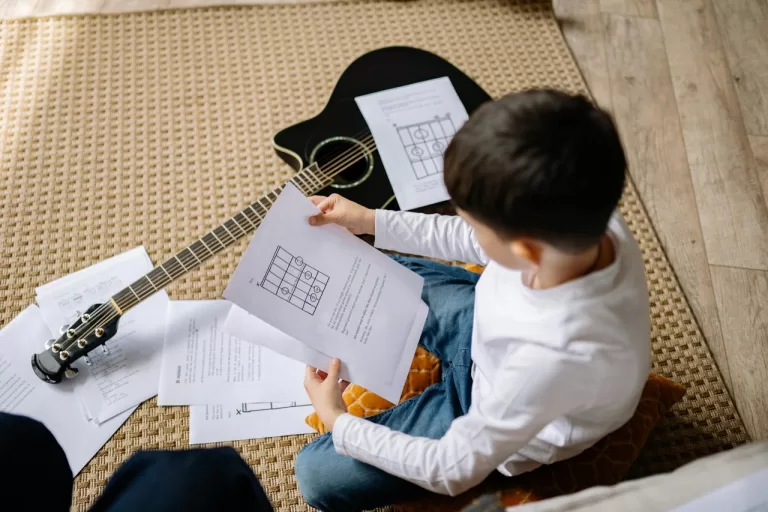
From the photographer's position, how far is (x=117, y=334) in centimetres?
103

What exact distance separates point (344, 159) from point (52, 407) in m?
0.64

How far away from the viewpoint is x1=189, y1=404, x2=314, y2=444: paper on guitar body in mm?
976

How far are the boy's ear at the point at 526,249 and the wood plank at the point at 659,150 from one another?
74 cm

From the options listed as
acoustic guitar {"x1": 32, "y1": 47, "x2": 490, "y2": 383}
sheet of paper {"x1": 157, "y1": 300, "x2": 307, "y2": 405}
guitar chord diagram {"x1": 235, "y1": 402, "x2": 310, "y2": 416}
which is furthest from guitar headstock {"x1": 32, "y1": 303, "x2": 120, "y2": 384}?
guitar chord diagram {"x1": 235, "y1": 402, "x2": 310, "y2": 416}

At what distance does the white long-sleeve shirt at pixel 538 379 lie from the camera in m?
0.59

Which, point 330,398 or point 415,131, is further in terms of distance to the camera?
point 415,131

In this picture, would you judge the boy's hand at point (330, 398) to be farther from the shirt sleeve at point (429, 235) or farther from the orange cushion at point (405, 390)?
the shirt sleeve at point (429, 235)

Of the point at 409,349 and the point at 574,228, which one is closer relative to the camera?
the point at 574,228

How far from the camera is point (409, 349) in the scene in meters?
0.83

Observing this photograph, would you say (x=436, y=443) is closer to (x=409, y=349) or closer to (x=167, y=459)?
(x=409, y=349)

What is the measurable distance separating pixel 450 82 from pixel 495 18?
1.06ft

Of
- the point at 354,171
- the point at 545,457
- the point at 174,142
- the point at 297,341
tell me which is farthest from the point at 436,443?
the point at 174,142

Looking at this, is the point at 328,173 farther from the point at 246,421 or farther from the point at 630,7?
the point at 630,7

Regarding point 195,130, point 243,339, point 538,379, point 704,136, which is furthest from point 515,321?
point 704,136
